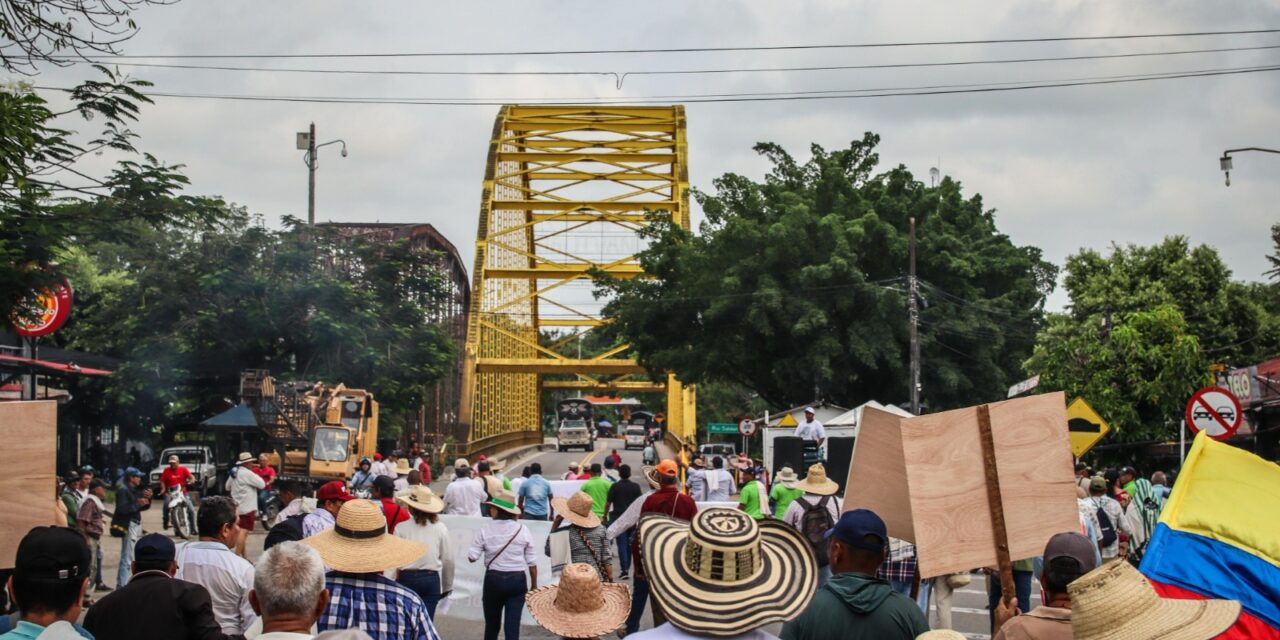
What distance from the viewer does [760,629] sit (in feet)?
16.2

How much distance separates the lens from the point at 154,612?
5.51 metres

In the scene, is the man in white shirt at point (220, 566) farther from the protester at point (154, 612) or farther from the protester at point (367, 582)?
the protester at point (154, 612)

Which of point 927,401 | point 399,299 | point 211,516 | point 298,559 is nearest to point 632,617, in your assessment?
point 211,516

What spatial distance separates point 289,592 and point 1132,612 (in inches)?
110

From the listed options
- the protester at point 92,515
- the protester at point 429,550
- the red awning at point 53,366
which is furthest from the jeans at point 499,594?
the red awning at point 53,366

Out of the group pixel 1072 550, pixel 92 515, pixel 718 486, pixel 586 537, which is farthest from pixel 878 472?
pixel 718 486

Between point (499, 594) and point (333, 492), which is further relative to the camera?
point (499, 594)

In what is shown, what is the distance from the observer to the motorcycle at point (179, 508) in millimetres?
25812

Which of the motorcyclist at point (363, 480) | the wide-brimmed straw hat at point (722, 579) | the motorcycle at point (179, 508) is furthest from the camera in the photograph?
the motorcycle at point (179, 508)

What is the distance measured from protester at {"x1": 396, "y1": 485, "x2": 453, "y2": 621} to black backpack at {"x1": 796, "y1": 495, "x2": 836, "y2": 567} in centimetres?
314

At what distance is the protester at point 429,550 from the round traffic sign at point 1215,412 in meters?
7.14

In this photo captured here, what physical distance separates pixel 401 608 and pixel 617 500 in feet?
33.4

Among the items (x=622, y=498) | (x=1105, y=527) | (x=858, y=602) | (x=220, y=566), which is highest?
(x=858, y=602)

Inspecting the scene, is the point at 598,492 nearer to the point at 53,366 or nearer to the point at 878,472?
the point at 878,472
